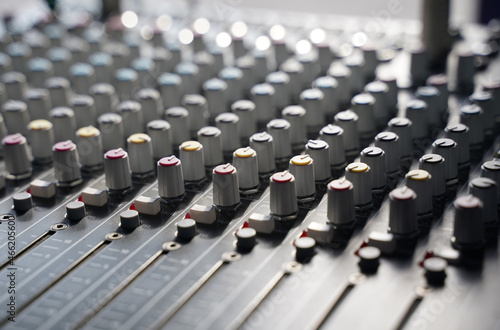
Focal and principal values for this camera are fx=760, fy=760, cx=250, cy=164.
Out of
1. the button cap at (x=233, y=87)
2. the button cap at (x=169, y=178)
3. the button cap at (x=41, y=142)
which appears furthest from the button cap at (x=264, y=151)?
the button cap at (x=41, y=142)

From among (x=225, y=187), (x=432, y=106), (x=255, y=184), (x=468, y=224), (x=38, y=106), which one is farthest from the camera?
(x=38, y=106)

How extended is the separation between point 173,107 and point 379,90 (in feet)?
2.29

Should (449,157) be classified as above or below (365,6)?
above

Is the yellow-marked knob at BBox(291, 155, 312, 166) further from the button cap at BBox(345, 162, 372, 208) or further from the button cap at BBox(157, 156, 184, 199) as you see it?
the button cap at BBox(157, 156, 184, 199)

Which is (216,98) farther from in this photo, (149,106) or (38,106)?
(38,106)

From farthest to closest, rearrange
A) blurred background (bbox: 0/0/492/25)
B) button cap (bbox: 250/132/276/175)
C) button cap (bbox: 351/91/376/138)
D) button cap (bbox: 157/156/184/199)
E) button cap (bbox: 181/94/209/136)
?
1. blurred background (bbox: 0/0/492/25)
2. button cap (bbox: 181/94/209/136)
3. button cap (bbox: 351/91/376/138)
4. button cap (bbox: 250/132/276/175)
5. button cap (bbox: 157/156/184/199)

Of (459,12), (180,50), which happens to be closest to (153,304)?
(180,50)

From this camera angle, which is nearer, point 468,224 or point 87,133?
point 468,224

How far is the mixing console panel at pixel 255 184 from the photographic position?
5.02ft

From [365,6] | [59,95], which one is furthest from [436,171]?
[365,6]

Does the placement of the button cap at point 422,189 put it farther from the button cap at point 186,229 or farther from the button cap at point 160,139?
the button cap at point 160,139

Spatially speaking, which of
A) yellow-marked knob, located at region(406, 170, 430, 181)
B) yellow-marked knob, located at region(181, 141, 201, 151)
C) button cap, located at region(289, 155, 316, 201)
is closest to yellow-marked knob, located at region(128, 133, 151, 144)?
yellow-marked knob, located at region(181, 141, 201, 151)

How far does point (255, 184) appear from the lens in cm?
202

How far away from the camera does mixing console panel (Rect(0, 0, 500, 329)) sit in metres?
1.53
